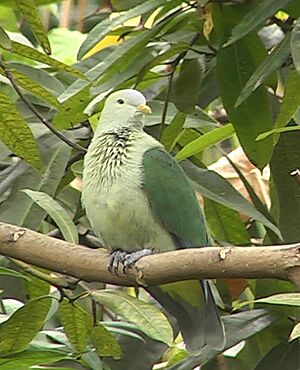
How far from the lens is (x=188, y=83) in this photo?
5.20 ft

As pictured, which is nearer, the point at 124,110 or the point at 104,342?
the point at 104,342

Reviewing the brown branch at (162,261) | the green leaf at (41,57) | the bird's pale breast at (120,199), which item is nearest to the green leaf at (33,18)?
the green leaf at (41,57)

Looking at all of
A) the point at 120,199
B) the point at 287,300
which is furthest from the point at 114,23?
the point at 287,300

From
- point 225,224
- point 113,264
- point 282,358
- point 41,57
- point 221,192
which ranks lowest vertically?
point 282,358

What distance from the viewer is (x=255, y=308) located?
1.57m

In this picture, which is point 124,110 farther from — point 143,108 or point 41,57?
point 41,57

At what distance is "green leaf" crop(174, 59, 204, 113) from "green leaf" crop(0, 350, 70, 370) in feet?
1.74

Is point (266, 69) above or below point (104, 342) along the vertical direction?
above

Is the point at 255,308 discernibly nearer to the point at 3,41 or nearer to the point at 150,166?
the point at 150,166

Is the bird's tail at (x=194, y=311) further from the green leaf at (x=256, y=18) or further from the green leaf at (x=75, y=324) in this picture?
the green leaf at (x=256, y=18)

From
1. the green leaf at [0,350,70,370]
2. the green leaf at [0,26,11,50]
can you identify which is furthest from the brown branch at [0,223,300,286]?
the green leaf at [0,26,11,50]

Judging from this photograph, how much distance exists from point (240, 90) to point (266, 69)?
0.17m

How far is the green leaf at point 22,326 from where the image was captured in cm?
122

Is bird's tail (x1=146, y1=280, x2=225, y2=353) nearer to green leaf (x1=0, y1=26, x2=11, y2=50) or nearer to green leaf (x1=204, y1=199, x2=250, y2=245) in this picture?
green leaf (x1=204, y1=199, x2=250, y2=245)
